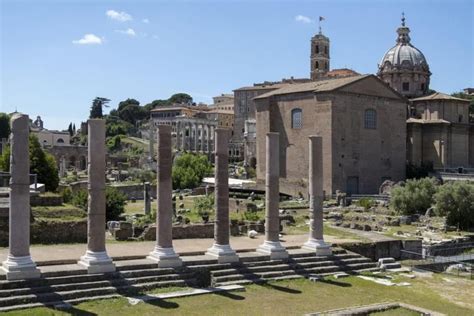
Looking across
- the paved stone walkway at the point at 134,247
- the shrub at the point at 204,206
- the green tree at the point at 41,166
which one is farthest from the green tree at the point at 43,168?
the paved stone walkway at the point at 134,247

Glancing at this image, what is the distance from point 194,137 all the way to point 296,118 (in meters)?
56.3

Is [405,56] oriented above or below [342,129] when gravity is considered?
above

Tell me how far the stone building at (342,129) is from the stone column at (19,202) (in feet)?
103

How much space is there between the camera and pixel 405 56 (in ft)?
200

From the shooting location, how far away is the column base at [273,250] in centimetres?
1764

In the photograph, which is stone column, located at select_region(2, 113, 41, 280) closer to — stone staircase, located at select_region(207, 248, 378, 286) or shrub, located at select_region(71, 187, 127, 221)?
stone staircase, located at select_region(207, 248, 378, 286)

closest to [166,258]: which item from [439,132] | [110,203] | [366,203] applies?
[110,203]

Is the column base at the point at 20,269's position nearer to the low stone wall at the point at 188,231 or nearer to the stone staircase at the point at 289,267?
the stone staircase at the point at 289,267

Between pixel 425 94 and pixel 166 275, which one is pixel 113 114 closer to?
pixel 425 94

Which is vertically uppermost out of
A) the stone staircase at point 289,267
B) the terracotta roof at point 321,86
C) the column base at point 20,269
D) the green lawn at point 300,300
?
the terracotta roof at point 321,86

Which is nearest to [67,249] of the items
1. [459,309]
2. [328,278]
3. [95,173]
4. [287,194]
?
[95,173]

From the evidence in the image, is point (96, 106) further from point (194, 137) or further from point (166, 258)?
point (166, 258)

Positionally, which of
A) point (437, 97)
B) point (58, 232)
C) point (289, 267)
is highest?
point (437, 97)

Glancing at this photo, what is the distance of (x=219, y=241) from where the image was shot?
16.8 metres
